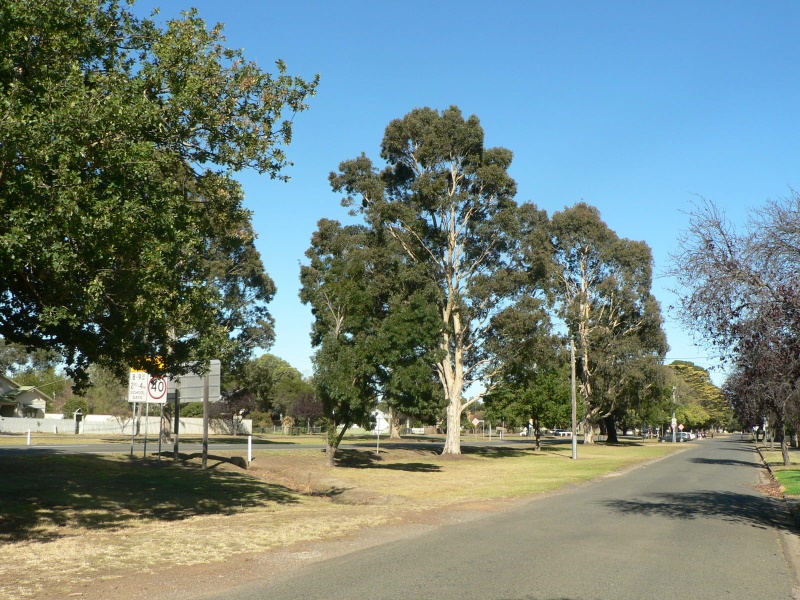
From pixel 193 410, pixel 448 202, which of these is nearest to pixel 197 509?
pixel 448 202

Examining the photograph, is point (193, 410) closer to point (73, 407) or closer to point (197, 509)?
point (73, 407)

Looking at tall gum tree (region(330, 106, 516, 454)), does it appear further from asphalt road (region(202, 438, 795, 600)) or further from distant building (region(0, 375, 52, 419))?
distant building (region(0, 375, 52, 419))

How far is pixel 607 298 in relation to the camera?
61406 mm

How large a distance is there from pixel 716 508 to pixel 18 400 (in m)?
70.0

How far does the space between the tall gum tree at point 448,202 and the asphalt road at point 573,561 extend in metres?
26.2

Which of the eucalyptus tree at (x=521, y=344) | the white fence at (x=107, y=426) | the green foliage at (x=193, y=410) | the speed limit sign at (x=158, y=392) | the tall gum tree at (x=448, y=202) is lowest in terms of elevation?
the white fence at (x=107, y=426)

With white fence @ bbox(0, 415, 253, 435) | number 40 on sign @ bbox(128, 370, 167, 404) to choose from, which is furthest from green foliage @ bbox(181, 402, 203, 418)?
number 40 on sign @ bbox(128, 370, 167, 404)

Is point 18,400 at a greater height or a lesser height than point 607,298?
lesser

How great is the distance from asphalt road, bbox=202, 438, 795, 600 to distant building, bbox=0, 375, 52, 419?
193ft

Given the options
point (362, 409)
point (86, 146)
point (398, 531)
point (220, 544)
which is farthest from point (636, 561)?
point (362, 409)

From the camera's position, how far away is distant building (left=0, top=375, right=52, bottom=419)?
67.4 m

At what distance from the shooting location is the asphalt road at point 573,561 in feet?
27.5

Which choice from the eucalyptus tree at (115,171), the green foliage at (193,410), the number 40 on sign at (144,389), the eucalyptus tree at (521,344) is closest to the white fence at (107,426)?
the green foliage at (193,410)

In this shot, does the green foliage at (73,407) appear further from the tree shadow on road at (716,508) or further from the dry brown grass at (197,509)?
the tree shadow on road at (716,508)
